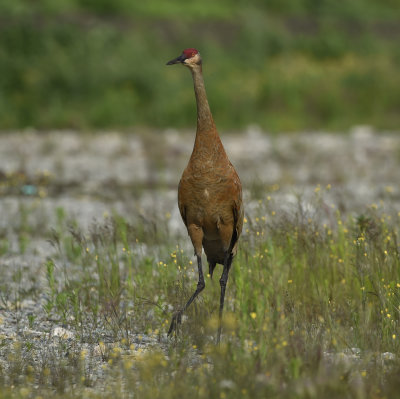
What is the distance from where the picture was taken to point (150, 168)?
14.1 m

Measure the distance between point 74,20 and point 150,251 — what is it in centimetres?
1653

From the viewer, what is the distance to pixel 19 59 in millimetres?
18719

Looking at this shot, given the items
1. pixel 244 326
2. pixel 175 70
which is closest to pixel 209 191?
pixel 244 326

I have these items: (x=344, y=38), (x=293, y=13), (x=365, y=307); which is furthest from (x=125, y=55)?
(x=365, y=307)

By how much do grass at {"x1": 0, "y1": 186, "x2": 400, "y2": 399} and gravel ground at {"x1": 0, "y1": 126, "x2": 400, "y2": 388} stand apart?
→ 9.99 feet

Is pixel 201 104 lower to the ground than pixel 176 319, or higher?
higher

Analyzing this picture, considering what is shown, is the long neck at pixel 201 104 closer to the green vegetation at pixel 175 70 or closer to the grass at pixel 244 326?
the grass at pixel 244 326

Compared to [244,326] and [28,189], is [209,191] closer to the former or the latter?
[244,326]

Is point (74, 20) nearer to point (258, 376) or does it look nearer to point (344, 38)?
point (344, 38)

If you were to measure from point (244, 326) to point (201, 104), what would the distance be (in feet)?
5.70

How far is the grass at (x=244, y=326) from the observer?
3.79m

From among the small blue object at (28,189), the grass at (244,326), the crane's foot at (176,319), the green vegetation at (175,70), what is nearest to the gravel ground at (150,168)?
the small blue object at (28,189)

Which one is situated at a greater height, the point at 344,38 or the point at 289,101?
the point at 344,38

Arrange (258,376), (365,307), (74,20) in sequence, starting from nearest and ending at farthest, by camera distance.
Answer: (258,376) < (365,307) < (74,20)
